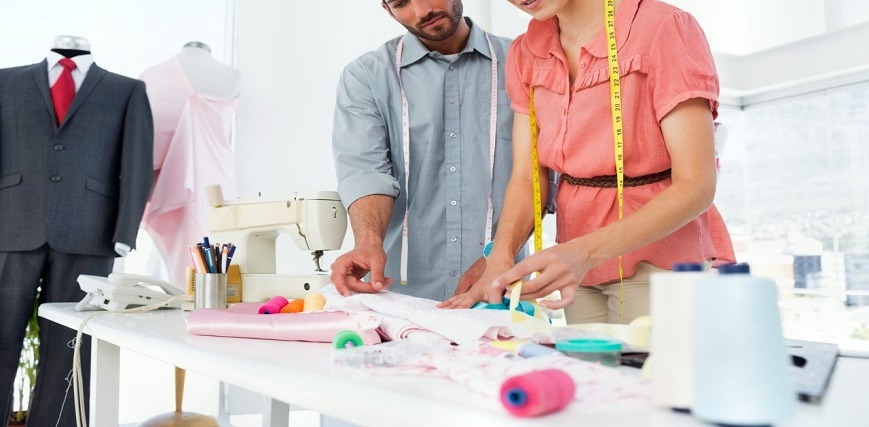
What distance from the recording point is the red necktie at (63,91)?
3155 millimetres

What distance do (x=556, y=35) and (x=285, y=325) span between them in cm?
99

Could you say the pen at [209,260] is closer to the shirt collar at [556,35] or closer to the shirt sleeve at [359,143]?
the shirt sleeve at [359,143]

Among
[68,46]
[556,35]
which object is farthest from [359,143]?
[68,46]

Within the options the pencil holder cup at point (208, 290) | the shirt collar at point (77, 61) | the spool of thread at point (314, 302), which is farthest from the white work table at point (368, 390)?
the shirt collar at point (77, 61)

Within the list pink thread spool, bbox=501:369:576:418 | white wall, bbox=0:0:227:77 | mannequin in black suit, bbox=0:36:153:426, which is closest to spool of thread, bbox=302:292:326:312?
pink thread spool, bbox=501:369:576:418

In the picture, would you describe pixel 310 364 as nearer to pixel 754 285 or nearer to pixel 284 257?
pixel 754 285

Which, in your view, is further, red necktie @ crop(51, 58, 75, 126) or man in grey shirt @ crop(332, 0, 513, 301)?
red necktie @ crop(51, 58, 75, 126)

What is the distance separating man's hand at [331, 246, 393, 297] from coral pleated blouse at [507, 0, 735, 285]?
1.47ft

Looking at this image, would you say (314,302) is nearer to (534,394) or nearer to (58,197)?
(534,394)

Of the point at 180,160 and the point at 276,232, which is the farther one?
the point at 180,160

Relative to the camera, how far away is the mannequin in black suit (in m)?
3.01

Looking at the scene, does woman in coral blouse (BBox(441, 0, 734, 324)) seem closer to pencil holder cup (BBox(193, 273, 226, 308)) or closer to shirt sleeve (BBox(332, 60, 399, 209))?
shirt sleeve (BBox(332, 60, 399, 209))

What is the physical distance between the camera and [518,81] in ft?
5.98

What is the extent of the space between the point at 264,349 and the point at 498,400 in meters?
0.53
